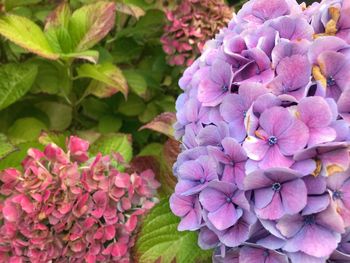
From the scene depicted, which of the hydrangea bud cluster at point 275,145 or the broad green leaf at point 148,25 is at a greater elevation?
the hydrangea bud cluster at point 275,145

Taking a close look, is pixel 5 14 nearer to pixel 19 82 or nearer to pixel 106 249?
pixel 19 82

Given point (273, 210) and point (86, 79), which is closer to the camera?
point (273, 210)

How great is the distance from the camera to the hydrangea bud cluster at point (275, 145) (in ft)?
2.28

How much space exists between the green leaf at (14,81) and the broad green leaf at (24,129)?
0.28 ft

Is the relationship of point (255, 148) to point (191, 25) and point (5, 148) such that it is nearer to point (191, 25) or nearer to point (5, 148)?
point (5, 148)

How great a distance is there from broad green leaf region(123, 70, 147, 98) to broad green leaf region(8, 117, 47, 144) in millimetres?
260

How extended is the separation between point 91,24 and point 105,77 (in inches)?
6.1

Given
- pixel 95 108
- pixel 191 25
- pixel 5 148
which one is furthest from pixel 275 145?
pixel 95 108

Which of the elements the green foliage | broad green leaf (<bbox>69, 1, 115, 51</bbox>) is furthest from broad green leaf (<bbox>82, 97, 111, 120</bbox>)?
broad green leaf (<bbox>69, 1, 115, 51</bbox>)

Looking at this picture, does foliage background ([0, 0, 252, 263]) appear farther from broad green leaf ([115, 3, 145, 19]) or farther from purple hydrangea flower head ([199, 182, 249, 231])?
purple hydrangea flower head ([199, 182, 249, 231])

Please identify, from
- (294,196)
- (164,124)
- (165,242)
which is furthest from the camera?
(164,124)

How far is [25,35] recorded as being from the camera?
1219 millimetres

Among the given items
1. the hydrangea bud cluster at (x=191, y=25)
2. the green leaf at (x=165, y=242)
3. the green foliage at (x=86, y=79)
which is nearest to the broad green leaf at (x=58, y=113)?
the green foliage at (x=86, y=79)

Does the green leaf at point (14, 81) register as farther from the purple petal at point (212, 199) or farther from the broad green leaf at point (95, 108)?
the purple petal at point (212, 199)
